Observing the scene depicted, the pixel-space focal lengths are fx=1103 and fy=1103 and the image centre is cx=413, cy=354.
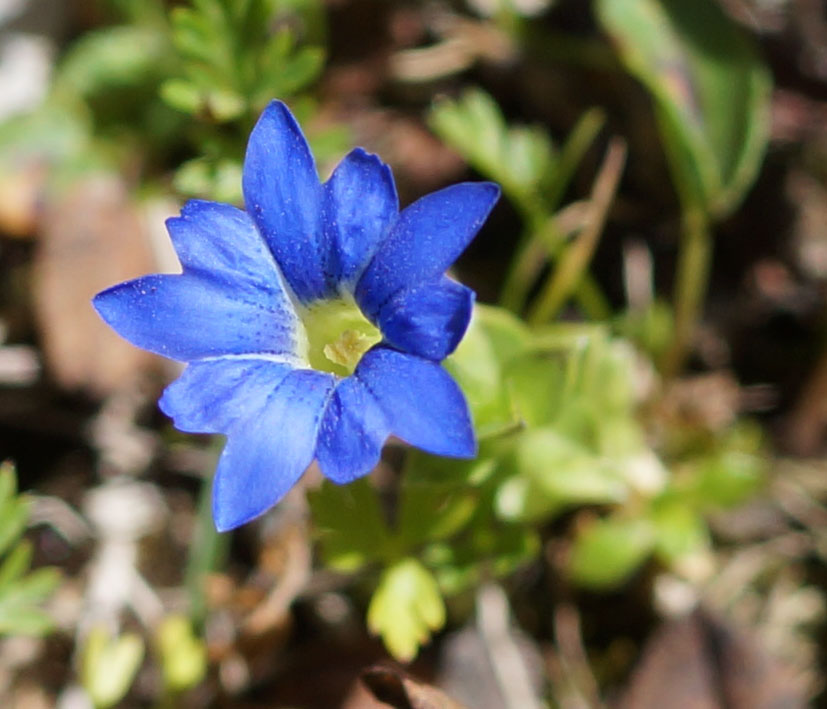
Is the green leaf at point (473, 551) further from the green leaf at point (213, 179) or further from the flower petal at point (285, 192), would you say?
the green leaf at point (213, 179)

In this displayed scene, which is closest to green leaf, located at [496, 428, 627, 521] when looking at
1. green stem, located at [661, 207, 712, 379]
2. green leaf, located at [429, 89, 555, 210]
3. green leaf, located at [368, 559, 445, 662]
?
green leaf, located at [368, 559, 445, 662]

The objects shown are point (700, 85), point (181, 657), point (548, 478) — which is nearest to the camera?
point (548, 478)

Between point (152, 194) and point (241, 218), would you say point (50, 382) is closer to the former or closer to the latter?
point (152, 194)

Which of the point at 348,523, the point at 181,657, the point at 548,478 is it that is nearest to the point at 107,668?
the point at 181,657

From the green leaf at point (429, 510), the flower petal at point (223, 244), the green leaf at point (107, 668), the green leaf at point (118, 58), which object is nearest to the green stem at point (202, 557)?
the green leaf at point (107, 668)

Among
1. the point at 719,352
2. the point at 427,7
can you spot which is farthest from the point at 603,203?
the point at 427,7

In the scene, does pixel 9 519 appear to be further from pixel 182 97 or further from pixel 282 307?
pixel 182 97
